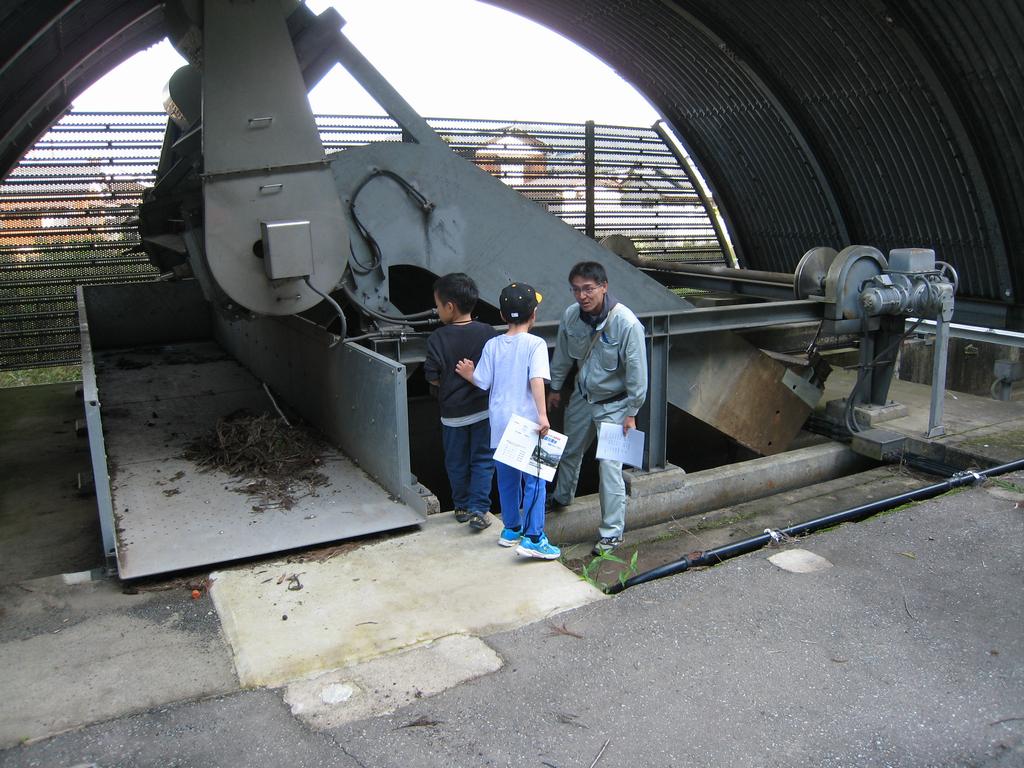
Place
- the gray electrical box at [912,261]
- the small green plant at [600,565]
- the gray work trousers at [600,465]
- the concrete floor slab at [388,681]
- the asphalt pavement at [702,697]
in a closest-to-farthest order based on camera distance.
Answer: the asphalt pavement at [702,697], the concrete floor slab at [388,681], the small green plant at [600,565], the gray work trousers at [600,465], the gray electrical box at [912,261]

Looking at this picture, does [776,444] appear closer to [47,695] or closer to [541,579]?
[541,579]

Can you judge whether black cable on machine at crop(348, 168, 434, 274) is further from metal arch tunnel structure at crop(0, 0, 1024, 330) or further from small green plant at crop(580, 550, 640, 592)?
metal arch tunnel structure at crop(0, 0, 1024, 330)

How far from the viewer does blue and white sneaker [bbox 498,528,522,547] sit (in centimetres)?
426

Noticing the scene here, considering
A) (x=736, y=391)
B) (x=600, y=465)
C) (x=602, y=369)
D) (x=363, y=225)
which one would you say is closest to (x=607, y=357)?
(x=602, y=369)

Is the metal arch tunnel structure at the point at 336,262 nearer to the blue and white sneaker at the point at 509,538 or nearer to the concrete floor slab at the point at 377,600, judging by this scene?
the concrete floor slab at the point at 377,600

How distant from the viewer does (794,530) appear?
4.76 m

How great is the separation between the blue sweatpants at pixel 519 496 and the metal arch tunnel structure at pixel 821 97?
5.98 meters

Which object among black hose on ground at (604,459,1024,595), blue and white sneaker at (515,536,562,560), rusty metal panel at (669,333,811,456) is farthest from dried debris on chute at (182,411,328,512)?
rusty metal panel at (669,333,811,456)

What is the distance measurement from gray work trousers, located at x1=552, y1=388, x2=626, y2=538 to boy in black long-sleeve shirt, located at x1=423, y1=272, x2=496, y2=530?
576mm

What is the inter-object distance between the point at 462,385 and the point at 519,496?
69cm

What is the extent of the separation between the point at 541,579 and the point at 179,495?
7.83ft

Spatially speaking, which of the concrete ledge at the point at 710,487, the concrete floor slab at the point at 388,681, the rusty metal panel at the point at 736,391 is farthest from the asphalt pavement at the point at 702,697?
the rusty metal panel at the point at 736,391

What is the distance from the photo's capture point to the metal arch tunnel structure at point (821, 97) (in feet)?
26.6

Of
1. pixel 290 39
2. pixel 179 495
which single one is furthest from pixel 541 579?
pixel 290 39
